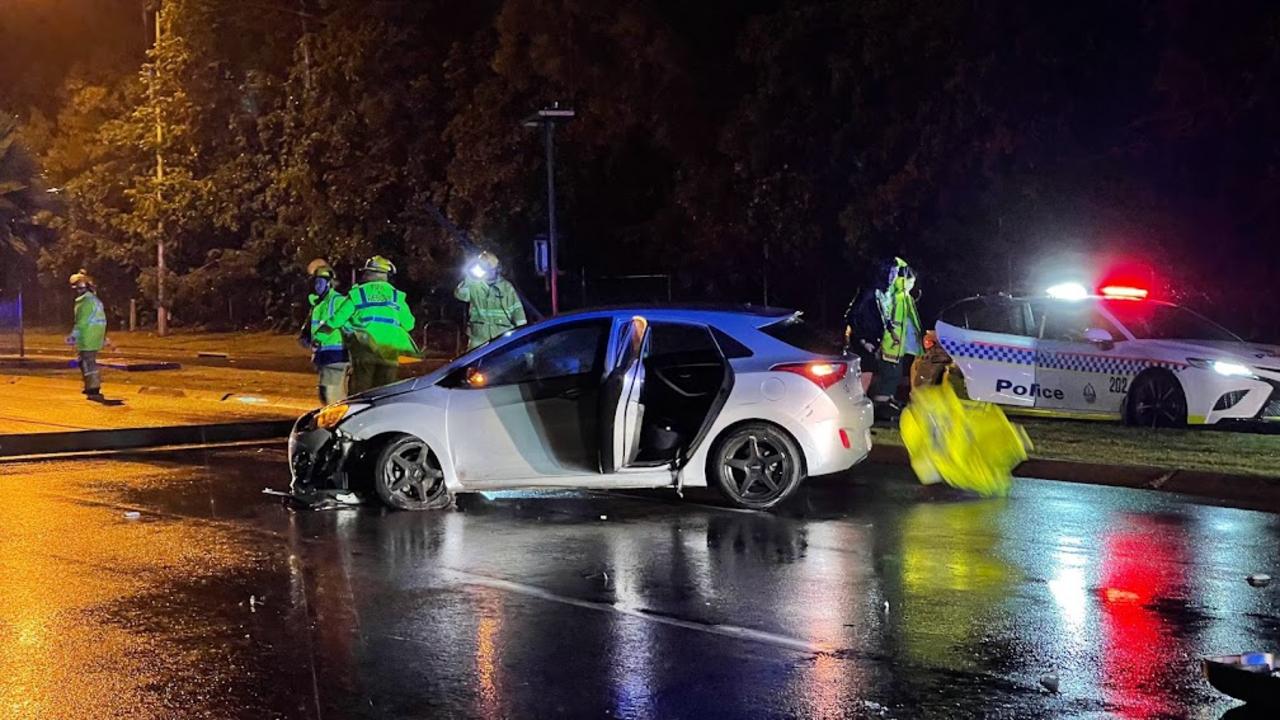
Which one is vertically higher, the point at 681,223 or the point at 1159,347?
the point at 681,223

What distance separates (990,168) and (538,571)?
1763cm

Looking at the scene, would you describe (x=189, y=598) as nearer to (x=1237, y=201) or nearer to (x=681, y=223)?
(x=1237, y=201)

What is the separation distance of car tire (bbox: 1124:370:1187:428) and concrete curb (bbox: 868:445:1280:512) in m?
3.30

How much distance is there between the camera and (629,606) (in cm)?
741

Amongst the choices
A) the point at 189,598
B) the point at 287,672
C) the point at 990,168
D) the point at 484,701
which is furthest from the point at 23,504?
the point at 990,168

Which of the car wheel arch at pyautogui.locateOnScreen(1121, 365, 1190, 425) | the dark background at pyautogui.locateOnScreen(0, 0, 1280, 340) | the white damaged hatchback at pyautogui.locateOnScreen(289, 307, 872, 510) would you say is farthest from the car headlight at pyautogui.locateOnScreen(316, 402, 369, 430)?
the dark background at pyautogui.locateOnScreen(0, 0, 1280, 340)

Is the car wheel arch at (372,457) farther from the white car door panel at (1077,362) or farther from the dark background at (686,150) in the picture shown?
the dark background at (686,150)

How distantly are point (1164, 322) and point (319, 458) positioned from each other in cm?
956

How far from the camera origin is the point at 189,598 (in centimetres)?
759

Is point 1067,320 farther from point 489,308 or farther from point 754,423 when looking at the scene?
point 754,423

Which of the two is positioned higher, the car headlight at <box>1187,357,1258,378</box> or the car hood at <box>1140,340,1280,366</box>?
the car hood at <box>1140,340,1280,366</box>

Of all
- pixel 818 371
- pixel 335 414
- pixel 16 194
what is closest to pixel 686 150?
pixel 818 371

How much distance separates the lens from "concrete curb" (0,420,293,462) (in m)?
14.0

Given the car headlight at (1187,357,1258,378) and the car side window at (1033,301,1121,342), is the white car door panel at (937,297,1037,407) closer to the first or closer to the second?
the car side window at (1033,301,1121,342)
